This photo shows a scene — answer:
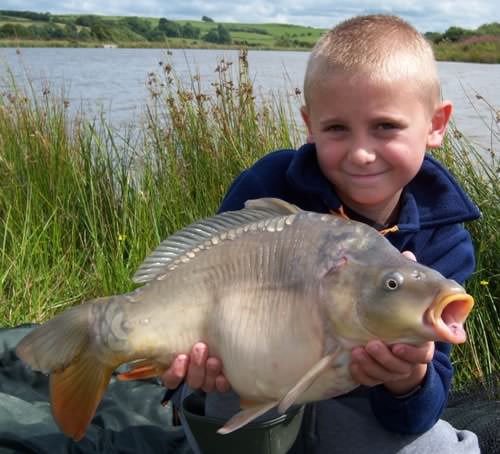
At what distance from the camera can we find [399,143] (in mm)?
1621

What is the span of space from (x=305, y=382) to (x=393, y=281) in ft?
0.67

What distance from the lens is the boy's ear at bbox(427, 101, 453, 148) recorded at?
1780 millimetres

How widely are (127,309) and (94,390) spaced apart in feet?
0.53

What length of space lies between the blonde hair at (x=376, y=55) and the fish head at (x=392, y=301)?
19.5 inches

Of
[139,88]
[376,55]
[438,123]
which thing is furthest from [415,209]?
[139,88]

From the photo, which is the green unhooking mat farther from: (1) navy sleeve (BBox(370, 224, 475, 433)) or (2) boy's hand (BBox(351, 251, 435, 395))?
(2) boy's hand (BBox(351, 251, 435, 395))

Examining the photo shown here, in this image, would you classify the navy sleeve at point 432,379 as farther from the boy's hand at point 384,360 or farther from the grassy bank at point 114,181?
the grassy bank at point 114,181

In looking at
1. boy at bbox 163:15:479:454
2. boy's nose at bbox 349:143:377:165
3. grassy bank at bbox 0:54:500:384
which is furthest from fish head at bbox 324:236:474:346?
grassy bank at bbox 0:54:500:384

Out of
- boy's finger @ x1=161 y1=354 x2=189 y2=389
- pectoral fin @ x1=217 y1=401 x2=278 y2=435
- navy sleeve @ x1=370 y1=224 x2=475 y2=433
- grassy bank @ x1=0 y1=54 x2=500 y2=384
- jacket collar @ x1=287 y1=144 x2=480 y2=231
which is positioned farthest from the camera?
grassy bank @ x1=0 y1=54 x2=500 y2=384

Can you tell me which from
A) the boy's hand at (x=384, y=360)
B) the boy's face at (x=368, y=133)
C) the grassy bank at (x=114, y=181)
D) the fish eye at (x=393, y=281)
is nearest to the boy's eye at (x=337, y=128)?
the boy's face at (x=368, y=133)

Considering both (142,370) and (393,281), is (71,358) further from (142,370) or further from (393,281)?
(393,281)

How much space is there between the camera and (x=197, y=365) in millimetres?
1415

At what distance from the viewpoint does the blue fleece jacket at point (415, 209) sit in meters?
1.65

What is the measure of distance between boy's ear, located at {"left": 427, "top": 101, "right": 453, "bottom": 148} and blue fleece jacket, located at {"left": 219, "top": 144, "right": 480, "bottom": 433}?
70mm
